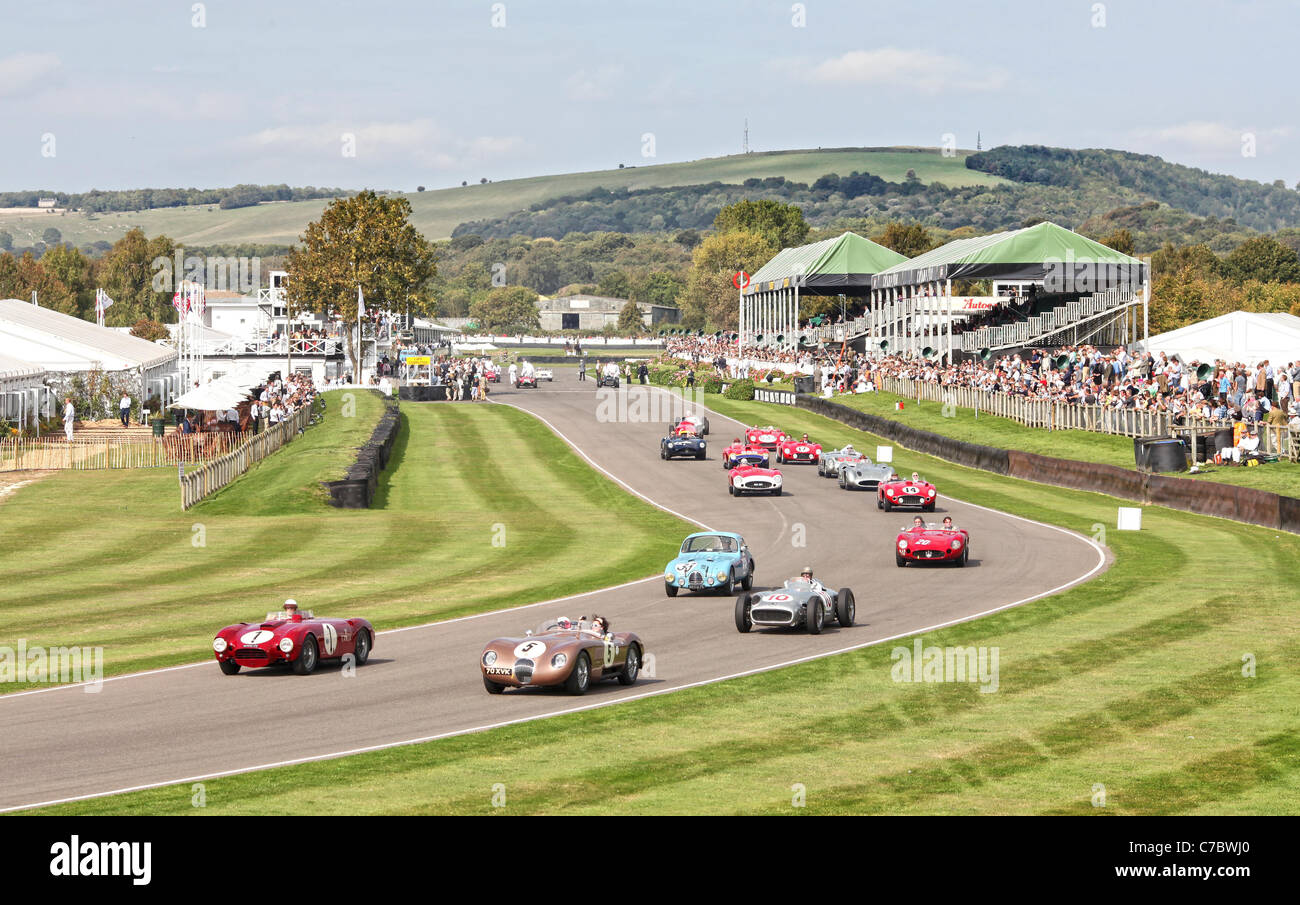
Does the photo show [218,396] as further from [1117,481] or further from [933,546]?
[933,546]

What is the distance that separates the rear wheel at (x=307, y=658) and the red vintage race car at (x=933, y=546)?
16.2 m

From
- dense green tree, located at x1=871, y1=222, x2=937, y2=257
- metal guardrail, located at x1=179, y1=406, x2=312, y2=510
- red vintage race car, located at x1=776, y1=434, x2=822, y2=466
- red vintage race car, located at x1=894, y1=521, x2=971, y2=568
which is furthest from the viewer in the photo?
dense green tree, located at x1=871, y1=222, x2=937, y2=257

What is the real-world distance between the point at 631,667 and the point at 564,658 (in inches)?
59.1

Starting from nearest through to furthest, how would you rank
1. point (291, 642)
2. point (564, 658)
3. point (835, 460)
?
point (564, 658), point (291, 642), point (835, 460)

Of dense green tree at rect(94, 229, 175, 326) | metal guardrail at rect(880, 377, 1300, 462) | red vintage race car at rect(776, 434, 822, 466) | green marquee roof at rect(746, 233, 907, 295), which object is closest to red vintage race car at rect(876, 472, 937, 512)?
metal guardrail at rect(880, 377, 1300, 462)

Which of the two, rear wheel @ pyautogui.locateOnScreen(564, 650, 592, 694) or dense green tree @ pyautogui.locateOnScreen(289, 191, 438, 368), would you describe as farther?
dense green tree @ pyautogui.locateOnScreen(289, 191, 438, 368)

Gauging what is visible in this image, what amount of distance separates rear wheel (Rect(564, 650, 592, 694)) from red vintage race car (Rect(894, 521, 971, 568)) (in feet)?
49.8

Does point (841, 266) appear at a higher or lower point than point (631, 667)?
higher

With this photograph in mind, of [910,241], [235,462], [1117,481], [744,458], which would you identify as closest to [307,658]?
[1117,481]

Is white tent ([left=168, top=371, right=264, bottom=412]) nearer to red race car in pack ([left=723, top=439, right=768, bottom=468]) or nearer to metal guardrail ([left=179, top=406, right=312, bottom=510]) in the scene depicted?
metal guardrail ([left=179, top=406, right=312, bottom=510])

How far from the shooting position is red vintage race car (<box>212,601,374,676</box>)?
21641 mm

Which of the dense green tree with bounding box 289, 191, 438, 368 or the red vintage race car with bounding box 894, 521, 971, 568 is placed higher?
the dense green tree with bounding box 289, 191, 438, 368

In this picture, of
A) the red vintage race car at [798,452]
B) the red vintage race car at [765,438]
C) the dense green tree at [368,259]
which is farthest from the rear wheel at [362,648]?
the dense green tree at [368,259]

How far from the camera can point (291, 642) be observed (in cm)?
2172
